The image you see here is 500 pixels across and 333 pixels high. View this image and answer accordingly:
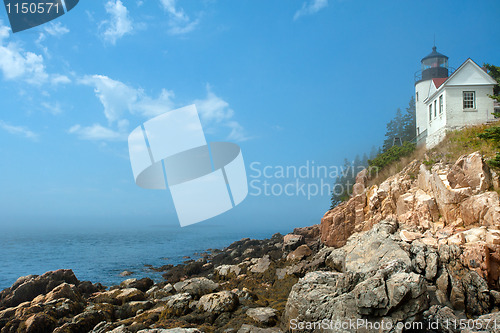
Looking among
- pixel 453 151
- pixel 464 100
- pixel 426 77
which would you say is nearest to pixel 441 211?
pixel 453 151

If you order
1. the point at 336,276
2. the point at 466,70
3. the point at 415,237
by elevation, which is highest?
the point at 466,70

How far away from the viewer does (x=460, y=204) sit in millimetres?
13203

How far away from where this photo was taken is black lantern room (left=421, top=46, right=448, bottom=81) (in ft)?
96.9

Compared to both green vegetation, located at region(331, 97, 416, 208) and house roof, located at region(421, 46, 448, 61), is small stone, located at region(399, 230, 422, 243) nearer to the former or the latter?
green vegetation, located at region(331, 97, 416, 208)

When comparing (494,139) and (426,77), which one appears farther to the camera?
(426,77)

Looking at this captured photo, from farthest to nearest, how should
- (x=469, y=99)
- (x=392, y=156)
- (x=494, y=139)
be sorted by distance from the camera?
(x=392, y=156) → (x=469, y=99) → (x=494, y=139)

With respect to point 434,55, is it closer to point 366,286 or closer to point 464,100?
point 464,100

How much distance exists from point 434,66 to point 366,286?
29523 mm

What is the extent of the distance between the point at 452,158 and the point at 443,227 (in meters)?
5.55

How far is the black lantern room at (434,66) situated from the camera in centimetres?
2955

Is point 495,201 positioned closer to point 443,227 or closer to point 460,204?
point 460,204

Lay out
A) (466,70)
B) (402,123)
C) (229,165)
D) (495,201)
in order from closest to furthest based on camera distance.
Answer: (229,165), (495,201), (466,70), (402,123)

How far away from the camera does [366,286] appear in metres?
8.13

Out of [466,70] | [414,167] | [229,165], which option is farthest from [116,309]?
[466,70]
